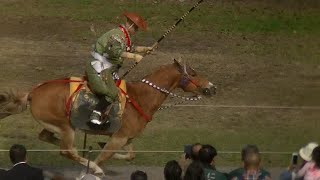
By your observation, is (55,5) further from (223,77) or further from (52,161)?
(52,161)

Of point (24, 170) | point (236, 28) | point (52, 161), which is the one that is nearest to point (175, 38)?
point (236, 28)

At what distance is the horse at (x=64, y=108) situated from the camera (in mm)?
12727

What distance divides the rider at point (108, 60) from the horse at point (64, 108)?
0.41 m

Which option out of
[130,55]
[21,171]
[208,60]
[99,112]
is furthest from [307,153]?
[208,60]

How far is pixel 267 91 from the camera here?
18.0 meters

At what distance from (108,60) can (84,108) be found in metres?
0.70

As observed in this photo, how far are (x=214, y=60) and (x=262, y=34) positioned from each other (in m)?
2.67

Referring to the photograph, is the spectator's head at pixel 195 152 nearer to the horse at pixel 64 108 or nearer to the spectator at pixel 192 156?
the spectator at pixel 192 156

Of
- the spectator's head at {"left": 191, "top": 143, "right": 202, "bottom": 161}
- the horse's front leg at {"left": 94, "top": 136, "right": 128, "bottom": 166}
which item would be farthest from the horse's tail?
the spectator's head at {"left": 191, "top": 143, "right": 202, "bottom": 161}

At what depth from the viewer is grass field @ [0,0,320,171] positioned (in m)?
14.8

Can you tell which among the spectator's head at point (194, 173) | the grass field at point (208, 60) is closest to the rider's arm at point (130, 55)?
the grass field at point (208, 60)

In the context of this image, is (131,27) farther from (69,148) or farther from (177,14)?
(177,14)

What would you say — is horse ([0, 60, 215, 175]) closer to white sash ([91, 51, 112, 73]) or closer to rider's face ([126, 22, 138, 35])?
white sash ([91, 51, 112, 73])

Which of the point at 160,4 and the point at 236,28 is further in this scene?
the point at 160,4
